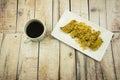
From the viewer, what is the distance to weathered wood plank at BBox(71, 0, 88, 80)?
83cm

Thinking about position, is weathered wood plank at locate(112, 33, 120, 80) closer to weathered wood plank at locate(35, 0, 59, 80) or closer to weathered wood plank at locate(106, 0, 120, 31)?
weathered wood plank at locate(106, 0, 120, 31)

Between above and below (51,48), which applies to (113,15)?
above

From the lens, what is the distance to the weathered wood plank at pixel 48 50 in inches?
32.7

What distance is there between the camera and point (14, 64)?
0.85 meters

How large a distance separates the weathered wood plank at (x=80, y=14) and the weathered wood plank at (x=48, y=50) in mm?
87

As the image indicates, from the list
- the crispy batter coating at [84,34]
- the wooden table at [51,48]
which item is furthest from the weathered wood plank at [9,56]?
the crispy batter coating at [84,34]

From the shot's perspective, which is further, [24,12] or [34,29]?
[24,12]

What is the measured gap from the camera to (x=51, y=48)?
2.82ft

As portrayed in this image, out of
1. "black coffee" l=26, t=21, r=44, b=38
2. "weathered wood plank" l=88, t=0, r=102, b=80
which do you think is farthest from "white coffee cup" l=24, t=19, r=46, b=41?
"weathered wood plank" l=88, t=0, r=102, b=80

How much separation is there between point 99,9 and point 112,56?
229mm

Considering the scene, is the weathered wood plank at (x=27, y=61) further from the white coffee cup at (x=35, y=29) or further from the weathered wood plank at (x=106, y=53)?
the weathered wood plank at (x=106, y=53)

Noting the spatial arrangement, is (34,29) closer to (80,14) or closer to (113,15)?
(80,14)

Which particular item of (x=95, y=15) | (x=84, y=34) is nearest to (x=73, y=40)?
(x=84, y=34)

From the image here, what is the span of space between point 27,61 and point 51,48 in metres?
0.12
